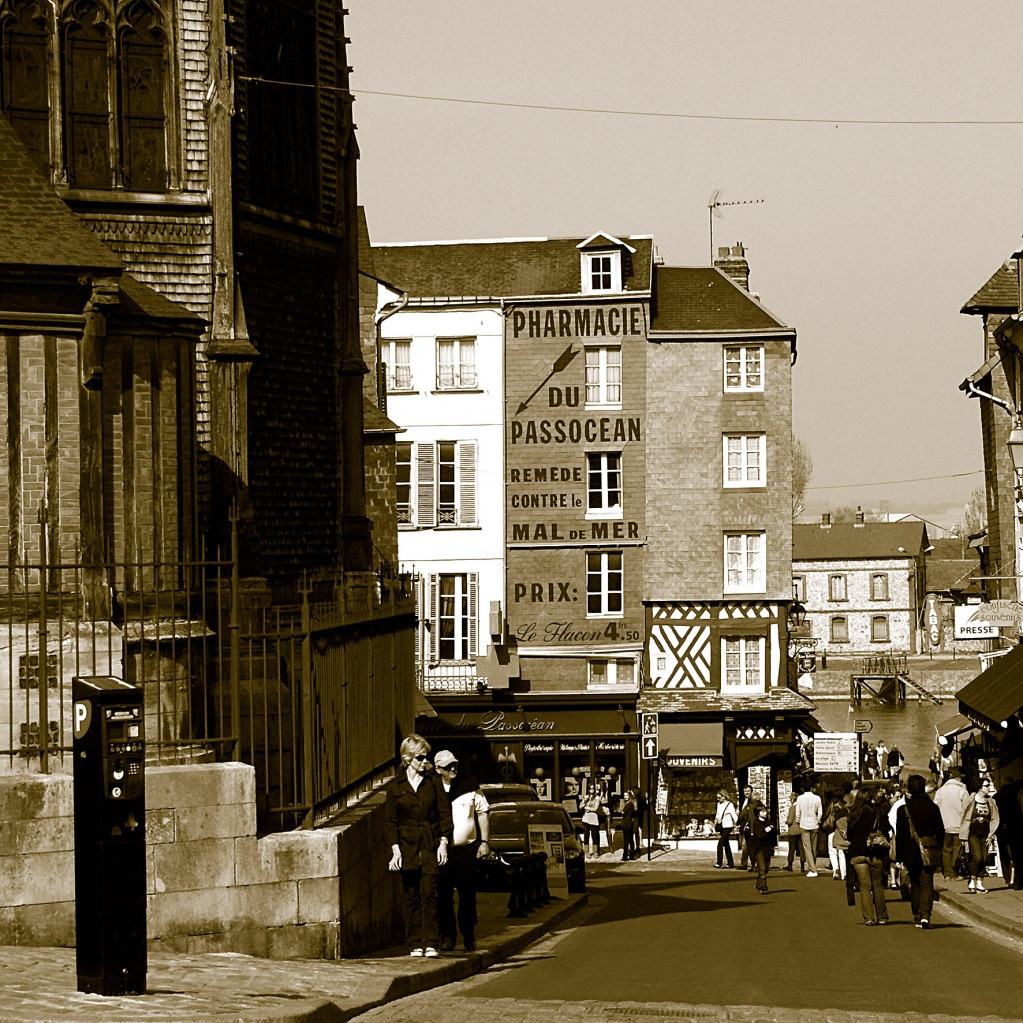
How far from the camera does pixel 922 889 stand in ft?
62.0

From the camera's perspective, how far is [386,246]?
168 feet

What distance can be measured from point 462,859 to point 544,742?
Answer: 33.7m

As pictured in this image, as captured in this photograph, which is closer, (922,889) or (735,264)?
(922,889)

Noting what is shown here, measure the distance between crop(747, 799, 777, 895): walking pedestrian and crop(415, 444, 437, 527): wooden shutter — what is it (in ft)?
72.6

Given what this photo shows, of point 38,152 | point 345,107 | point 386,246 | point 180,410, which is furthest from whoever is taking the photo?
point 386,246

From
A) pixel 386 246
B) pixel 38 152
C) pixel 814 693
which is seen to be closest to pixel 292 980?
pixel 38 152

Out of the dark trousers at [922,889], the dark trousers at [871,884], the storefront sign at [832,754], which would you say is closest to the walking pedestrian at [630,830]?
the storefront sign at [832,754]

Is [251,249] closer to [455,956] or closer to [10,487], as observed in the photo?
[10,487]

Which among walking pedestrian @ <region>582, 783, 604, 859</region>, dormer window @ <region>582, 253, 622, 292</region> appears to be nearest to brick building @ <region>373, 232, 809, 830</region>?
dormer window @ <region>582, 253, 622, 292</region>

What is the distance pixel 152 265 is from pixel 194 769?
11694 mm

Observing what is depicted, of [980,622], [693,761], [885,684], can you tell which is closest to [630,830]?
[693,761]

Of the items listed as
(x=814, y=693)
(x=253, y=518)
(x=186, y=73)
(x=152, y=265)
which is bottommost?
(x=814, y=693)

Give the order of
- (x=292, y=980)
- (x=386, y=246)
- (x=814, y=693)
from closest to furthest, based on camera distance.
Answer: (x=292, y=980) < (x=386, y=246) < (x=814, y=693)

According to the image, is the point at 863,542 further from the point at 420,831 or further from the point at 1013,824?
the point at 420,831
